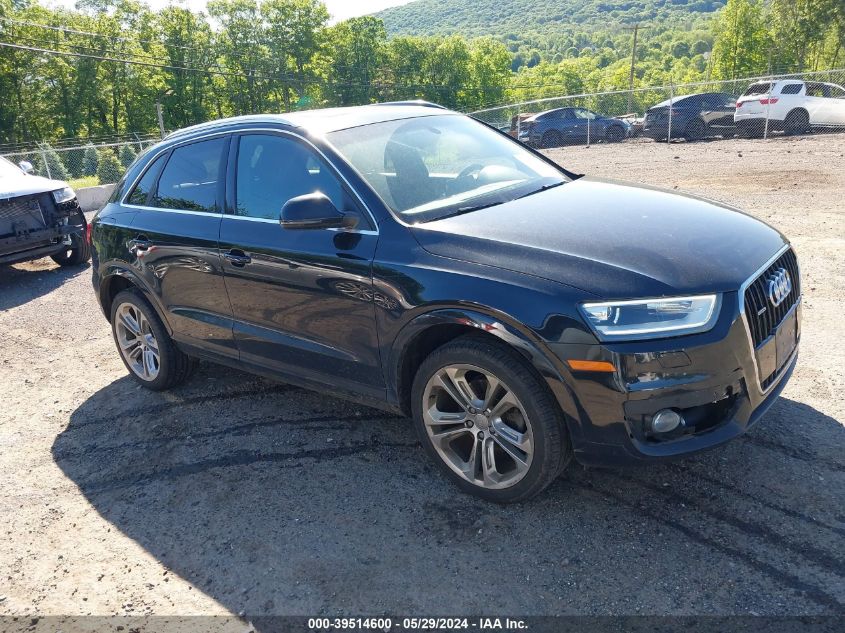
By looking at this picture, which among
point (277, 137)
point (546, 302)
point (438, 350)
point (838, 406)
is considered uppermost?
point (277, 137)

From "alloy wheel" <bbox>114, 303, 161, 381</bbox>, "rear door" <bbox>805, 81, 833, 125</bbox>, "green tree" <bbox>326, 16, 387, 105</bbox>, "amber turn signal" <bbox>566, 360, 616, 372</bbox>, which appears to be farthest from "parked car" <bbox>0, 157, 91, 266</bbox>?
"green tree" <bbox>326, 16, 387, 105</bbox>

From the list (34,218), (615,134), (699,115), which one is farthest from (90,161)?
(699,115)

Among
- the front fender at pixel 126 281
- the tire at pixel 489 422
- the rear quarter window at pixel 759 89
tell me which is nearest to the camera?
the tire at pixel 489 422

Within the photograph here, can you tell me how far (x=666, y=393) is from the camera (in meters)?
2.92

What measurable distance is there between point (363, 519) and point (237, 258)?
1.71 meters

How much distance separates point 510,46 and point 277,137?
210m

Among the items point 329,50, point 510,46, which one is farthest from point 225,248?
point 510,46

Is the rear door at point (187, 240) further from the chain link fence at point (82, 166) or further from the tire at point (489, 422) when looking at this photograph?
the chain link fence at point (82, 166)

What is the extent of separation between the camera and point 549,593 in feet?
9.48

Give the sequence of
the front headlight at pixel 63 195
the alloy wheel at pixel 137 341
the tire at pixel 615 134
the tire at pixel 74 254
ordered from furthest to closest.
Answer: the tire at pixel 615 134 → the tire at pixel 74 254 → the front headlight at pixel 63 195 → the alloy wheel at pixel 137 341

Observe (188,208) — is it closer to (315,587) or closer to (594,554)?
(315,587)

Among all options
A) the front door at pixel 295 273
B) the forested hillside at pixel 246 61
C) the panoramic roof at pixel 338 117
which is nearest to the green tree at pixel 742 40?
the forested hillside at pixel 246 61

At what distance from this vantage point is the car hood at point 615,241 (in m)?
3.01

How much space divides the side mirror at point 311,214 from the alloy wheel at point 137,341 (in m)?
2.16
